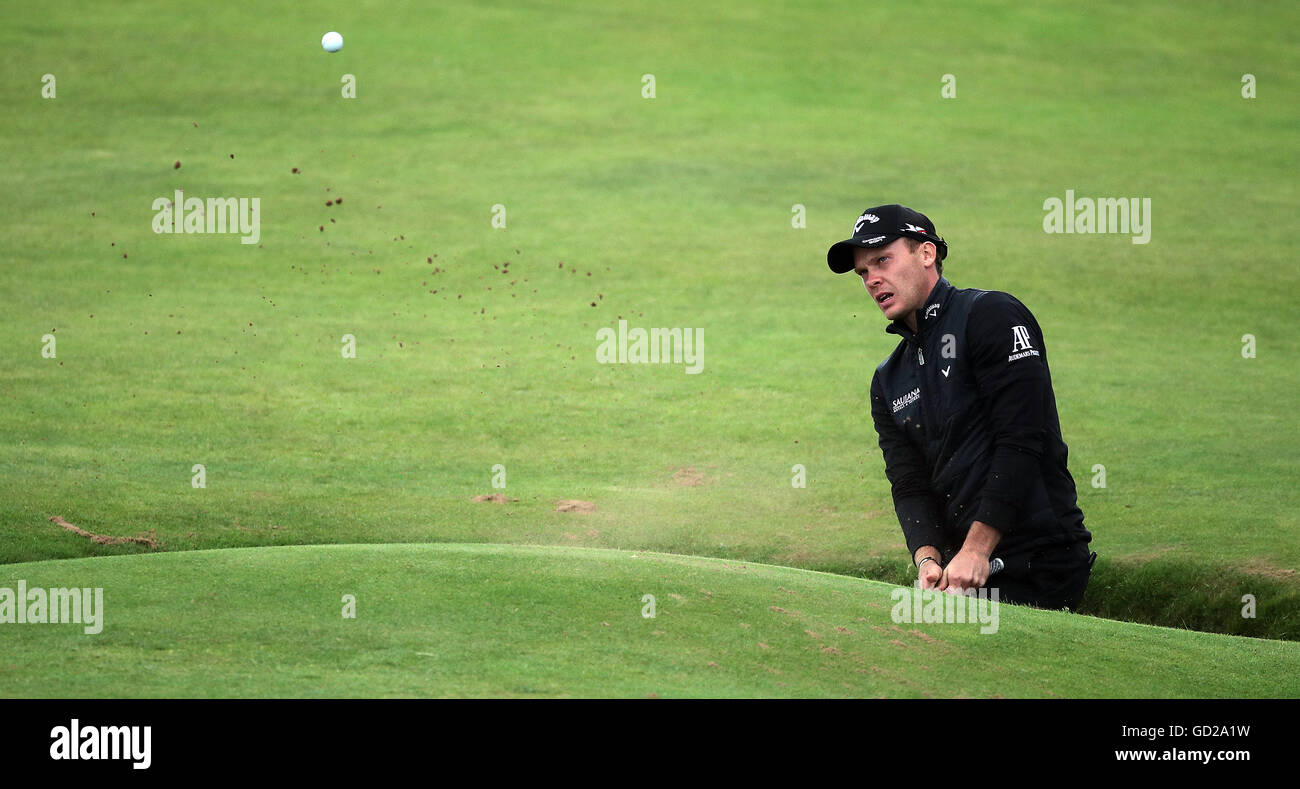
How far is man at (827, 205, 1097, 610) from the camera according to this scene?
18.1 feet

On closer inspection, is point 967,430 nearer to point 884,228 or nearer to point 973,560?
point 973,560

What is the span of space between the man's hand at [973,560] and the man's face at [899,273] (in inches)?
40.0

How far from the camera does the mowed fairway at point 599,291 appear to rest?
9.17 meters

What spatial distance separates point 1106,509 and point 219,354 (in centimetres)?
930

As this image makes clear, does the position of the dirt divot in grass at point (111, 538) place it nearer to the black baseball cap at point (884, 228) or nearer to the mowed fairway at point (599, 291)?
the mowed fairway at point (599, 291)

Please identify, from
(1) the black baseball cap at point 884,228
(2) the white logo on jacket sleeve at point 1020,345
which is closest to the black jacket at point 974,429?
(2) the white logo on jacket sleeve at point 1020,345

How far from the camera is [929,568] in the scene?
19.3 feet

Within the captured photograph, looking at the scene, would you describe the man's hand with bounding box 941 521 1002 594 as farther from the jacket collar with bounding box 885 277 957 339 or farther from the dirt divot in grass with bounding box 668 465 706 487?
the dirt divot in grass with bounding box 668 465 706 487

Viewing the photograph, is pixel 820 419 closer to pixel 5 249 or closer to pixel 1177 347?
pixel 1177 347

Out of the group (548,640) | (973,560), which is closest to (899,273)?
(973,560)

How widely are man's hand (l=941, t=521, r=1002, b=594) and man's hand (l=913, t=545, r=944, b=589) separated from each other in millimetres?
208

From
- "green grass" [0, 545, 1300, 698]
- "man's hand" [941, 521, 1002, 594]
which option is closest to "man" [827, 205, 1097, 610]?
"man's hand" [941, 521, 1002, 594]

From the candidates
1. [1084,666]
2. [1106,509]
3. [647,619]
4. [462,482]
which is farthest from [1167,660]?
[462,482]

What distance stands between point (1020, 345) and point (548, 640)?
2.28 metres
